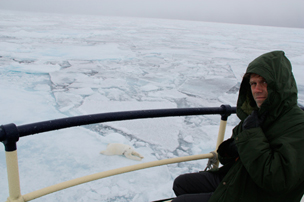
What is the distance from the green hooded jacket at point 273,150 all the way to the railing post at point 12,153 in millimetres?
769

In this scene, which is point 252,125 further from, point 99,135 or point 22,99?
point 22,99

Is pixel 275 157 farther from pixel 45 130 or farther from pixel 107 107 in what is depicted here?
pixel 107 107

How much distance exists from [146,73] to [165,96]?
84.8 inches

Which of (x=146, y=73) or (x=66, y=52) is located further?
(x=66, y=52)

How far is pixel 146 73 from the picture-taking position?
712cm

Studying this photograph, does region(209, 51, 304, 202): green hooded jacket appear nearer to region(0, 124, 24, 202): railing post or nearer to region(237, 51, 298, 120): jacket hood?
region(237, 51, 298, 120): jacket hood

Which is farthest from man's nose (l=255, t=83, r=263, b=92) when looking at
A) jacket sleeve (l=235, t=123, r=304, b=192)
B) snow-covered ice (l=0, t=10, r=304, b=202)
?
snow-covered ice (l=0, t=10, r=304, b=202)

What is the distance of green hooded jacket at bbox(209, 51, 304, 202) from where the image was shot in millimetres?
820

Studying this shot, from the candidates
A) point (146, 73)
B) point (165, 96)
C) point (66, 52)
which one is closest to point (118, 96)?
point (165, 96)

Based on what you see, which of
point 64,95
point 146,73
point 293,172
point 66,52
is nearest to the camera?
point 293,172

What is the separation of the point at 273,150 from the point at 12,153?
0.92 m

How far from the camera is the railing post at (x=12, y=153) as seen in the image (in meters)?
0.79

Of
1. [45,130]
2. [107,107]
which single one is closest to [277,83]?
[45,130]

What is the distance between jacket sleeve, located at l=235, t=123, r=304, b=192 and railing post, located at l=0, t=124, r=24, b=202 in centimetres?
82
